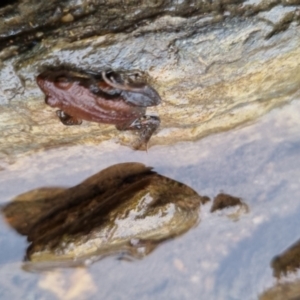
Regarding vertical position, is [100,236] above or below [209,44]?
below

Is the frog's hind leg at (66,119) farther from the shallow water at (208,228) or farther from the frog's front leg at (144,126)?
the shallow water at (208,228)

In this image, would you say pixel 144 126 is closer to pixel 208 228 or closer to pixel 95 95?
pixel 95 95

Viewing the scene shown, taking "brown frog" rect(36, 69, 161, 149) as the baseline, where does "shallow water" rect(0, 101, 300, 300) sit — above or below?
below

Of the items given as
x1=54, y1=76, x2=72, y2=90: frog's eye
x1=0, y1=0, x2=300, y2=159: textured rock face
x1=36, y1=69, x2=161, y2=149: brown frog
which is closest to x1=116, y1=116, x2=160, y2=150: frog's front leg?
x1=36, y1=69, x2=161, y2=149: brown frog

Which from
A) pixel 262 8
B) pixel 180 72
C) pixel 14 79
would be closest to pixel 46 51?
pixel 14 79

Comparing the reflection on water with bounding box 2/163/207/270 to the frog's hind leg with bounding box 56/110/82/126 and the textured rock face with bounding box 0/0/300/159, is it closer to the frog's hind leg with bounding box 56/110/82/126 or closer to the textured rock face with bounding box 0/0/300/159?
the frog's hind leg with bounding box 56/110/82/126

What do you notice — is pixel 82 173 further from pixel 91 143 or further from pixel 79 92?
pixel 79 92

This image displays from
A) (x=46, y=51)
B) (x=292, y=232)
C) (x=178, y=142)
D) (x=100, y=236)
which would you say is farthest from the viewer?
(x=292, y=232)

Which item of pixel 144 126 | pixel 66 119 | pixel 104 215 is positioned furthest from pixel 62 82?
pixel 104 215
